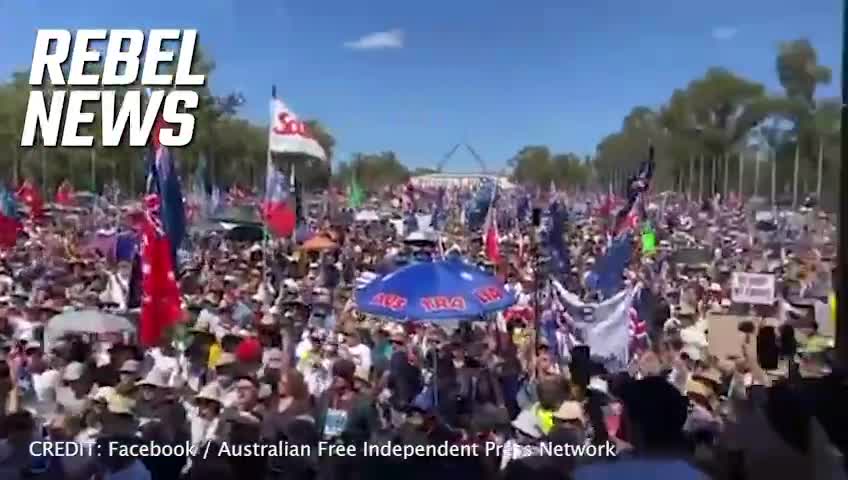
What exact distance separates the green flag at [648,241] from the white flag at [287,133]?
1081 millimetres

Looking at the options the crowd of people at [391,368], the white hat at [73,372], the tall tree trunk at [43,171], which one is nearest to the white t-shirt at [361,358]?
the crowd of people at [391,368]

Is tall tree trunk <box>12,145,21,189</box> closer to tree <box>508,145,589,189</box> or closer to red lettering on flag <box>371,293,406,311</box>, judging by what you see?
red lettering on flag <box>371,293,406,311</box>

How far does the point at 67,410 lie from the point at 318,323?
81 cm

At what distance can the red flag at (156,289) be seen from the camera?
3854 mm

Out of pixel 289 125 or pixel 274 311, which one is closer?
pixel 289 125

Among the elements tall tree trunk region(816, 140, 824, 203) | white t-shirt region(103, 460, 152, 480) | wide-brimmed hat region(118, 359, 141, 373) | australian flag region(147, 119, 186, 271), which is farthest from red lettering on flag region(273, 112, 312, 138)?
tall tree trunk region(816, 140, 824, 203)

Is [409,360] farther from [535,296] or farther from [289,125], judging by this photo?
[289,125]

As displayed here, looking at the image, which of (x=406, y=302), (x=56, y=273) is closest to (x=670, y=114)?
(x=406, y=302)

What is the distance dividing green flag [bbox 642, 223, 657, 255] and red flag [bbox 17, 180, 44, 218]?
1898 mm

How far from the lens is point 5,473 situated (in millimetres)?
3748

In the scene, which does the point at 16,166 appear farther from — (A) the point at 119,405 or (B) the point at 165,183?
(A) the point at 119,405

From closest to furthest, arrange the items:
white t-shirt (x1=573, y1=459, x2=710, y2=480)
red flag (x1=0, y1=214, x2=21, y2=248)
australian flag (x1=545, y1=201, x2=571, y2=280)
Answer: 1. white t-shirt (x1=573, y1=459, x2=710, y2=480)
2. red flag (x1=0, y1=214, x2=21, y2=248)
3. australian flag (x1=545, y1=201, x2=571, y2=280)

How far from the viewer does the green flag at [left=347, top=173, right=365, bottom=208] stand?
12.6 feet

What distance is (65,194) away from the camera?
380 cm
